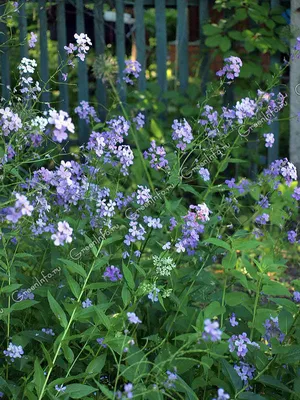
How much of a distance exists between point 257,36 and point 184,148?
305 centimetres

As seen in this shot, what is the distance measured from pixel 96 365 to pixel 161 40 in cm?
385

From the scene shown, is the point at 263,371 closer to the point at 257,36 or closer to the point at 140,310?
the point at 140,310

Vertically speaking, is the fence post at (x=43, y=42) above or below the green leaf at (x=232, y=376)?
above

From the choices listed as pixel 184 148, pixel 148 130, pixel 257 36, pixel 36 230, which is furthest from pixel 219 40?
pixel 36 230

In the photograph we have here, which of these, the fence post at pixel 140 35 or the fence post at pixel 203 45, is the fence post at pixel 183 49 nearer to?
the fence post at pixel 203 45

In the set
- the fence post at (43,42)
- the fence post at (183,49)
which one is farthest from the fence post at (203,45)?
the fence post at (43,42)

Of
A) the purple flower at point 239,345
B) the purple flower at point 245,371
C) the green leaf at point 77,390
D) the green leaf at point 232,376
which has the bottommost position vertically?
the purple flower at point 245,371

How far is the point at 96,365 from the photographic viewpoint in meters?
2.14

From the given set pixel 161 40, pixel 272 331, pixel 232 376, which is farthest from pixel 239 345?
pixel 161 40

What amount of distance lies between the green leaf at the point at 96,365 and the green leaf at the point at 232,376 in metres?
0.35

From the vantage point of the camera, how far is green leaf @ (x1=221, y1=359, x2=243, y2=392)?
86.1 inches

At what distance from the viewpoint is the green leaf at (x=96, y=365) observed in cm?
213

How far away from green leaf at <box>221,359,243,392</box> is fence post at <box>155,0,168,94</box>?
12.0 ft

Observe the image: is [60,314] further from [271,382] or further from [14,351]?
[271,382]
